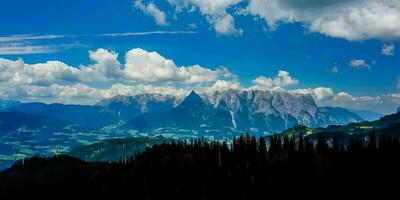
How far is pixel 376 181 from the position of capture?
572 feet

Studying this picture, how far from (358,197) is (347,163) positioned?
876 inches

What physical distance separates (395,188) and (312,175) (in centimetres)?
3283

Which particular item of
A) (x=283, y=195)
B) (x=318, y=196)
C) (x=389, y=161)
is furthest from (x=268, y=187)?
(x=389, y=161)

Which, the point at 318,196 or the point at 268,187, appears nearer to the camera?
the point at 318,196

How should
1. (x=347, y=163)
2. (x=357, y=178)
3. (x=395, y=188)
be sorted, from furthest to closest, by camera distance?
(x=347, y=163), (x=357, y=178), (x=395, y=188)

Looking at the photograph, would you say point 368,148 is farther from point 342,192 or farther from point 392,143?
point 342,192

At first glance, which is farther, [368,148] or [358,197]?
[368,148]

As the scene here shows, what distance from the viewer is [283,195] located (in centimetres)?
19212

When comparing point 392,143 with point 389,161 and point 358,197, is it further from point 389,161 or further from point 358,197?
point 358,197

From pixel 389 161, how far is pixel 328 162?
25.0m

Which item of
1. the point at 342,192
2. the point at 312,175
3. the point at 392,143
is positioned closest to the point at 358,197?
the point at 342,192

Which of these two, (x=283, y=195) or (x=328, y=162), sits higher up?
(x=328, y=162)

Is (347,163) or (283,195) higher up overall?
(347,163)

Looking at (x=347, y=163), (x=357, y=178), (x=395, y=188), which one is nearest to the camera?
(x=395, y=188)
